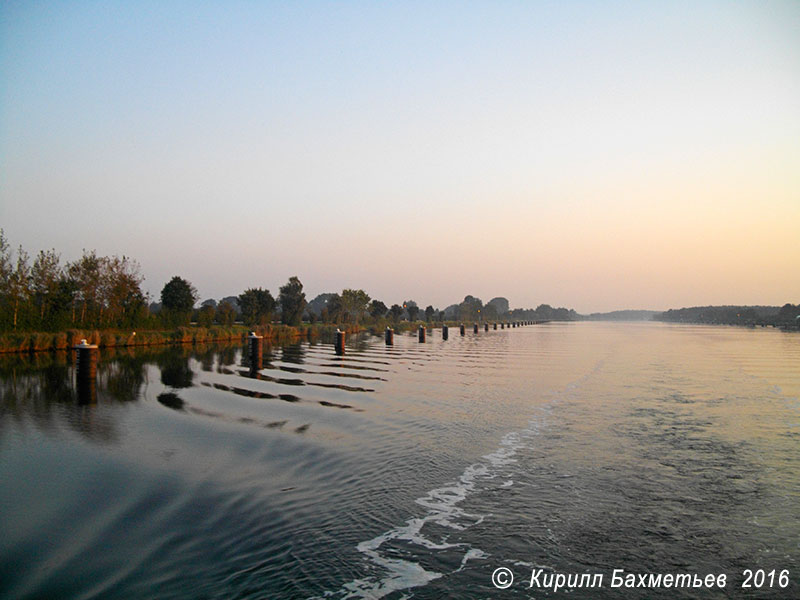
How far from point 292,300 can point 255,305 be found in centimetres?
824

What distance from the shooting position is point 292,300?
2250 inches

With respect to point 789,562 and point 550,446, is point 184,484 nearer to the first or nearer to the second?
point 550,446

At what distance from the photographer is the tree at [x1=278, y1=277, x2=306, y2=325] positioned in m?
55.8

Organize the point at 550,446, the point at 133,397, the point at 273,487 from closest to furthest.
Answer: the point at 273,487, the point at 550,446, the point at 133,397

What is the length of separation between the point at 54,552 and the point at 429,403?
28.0ft

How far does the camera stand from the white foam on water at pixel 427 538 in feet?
12.9

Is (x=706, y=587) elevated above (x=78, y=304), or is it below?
below

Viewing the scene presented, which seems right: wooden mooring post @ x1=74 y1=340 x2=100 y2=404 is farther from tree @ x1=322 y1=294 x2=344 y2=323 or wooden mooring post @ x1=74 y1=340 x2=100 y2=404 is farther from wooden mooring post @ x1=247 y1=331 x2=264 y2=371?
tree @ x1=322 y1=294 x2=344 y2=323

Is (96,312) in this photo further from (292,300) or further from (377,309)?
(377,309)

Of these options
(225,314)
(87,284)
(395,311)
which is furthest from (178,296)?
(395,311)

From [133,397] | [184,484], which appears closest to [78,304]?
[133,397]

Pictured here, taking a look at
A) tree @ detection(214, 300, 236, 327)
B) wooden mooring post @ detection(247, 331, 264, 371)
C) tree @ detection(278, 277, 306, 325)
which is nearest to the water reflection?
wooden mooring post @ detection(247, 331, 264, 371)

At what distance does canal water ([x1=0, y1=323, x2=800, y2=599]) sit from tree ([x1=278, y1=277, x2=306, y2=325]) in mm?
43070

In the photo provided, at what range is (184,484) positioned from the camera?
609 centimetres
